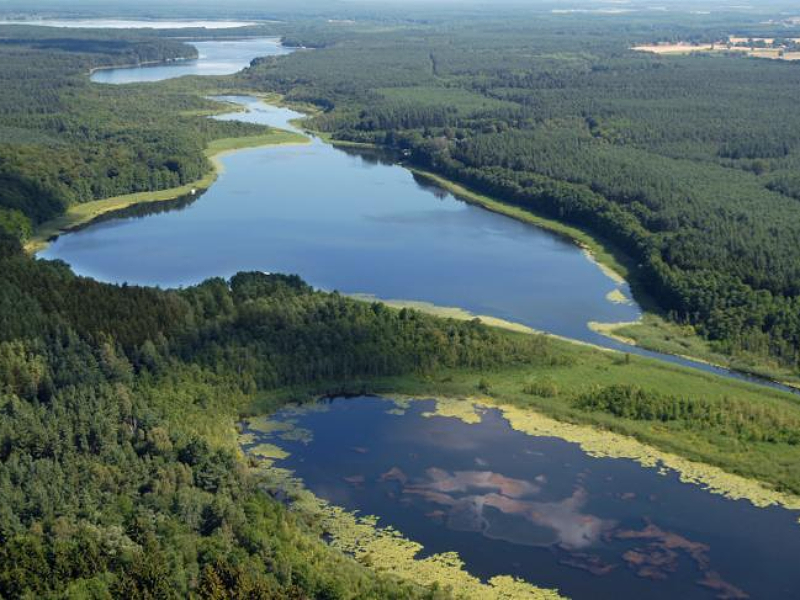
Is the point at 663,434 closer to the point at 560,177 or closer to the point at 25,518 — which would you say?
the point at 25,518

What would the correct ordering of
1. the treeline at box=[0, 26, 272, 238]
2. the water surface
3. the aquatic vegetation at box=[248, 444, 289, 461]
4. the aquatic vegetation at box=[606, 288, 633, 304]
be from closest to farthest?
the aquatic vegetation at box=[248, 444, 289, 461] < the aquatic vegetation at box=[606, 288, 633, 304] < the water surface < the treeline at box=[0, 26, 272, 238]

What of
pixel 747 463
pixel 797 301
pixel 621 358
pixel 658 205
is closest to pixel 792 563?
pixel 747 463

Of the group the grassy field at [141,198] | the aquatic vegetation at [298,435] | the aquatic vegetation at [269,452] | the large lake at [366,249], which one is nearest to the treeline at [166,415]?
the aquatic vegetation at [269,452]

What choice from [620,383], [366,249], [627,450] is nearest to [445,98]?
[366,249]

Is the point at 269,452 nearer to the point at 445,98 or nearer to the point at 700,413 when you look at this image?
the point at 700,413

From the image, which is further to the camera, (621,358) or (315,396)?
(621,358)

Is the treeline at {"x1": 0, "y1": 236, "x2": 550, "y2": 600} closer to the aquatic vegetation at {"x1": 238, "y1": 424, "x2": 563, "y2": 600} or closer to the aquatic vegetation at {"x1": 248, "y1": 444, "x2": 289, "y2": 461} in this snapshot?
the aquatic vegetation at {"x1": 238, "y1": 424, "x2": 563, "y2": 600}

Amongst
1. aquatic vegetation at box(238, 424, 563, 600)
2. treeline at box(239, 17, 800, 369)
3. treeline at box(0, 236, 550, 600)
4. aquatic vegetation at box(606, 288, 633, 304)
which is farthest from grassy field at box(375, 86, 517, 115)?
aquatic vegetation at box(238, 424, 563, 600)
